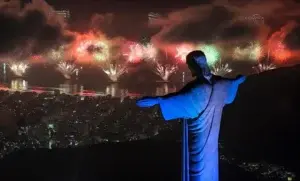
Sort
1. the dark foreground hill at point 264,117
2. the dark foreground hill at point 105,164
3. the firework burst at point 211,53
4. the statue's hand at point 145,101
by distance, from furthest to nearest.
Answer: the firework burst at point 211,53, the dark foreground hill at point 264,117, the dark foreground hill at point 105,164, the statue's hand at point 145,101

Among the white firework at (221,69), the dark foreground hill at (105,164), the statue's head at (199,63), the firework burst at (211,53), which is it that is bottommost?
the dark foreground hill at (105,164)

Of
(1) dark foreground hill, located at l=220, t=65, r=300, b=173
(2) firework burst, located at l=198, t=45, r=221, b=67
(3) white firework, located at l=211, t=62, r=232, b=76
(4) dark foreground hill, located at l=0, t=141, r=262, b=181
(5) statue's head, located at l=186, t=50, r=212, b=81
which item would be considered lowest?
(4) dark foreground hill, located at l=0, t=141, r=262, b=181

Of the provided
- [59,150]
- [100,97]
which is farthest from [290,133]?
[59,150]

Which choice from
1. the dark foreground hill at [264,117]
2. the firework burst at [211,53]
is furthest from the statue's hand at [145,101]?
the firework burst at [211,53]

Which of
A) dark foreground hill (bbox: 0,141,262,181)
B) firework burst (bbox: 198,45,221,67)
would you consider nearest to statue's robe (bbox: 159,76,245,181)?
dark foreground hill (bbox: 0,141,262,181)

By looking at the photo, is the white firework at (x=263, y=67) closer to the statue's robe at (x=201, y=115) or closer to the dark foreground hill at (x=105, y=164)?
the dark foreground hill at (x=105, y=164)

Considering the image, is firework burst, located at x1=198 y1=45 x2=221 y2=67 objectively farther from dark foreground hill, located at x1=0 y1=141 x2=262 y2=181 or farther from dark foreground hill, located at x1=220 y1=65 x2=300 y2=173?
dark foreground hill, located at x1=0 y1=141 x2=262 y2=181
